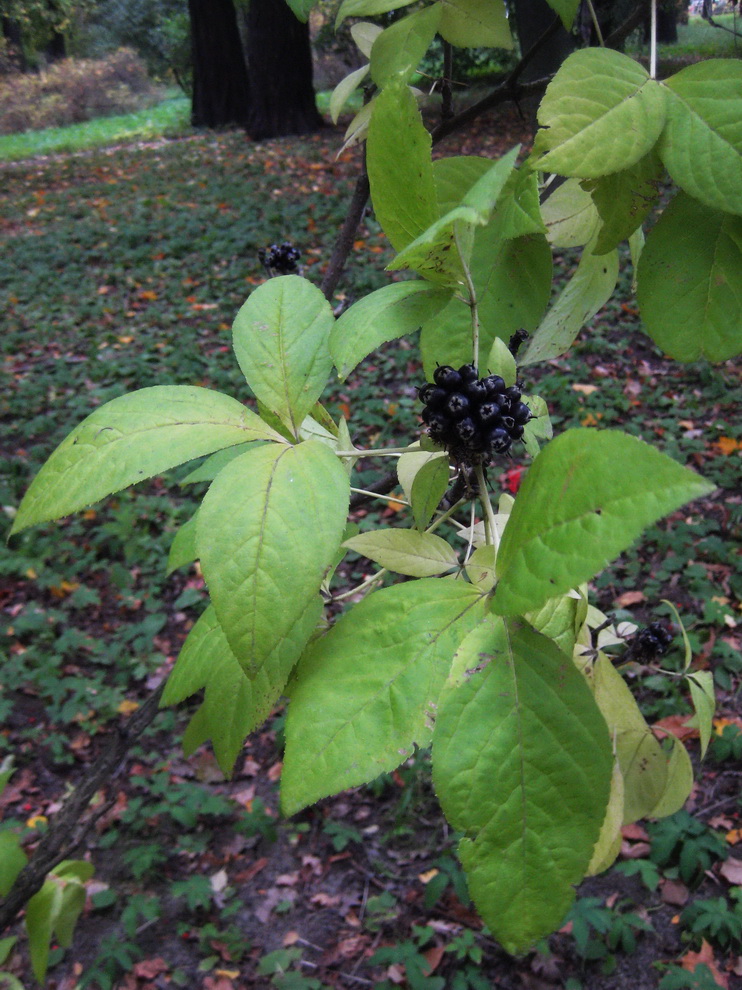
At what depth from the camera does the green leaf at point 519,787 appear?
1.76 ft

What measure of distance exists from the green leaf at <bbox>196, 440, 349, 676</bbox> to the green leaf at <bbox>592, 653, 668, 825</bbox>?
1.81 feet

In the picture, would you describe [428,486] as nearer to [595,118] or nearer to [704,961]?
[595,118]

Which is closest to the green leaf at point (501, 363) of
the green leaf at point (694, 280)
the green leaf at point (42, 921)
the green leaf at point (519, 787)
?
the green leaf at point (694, 280)

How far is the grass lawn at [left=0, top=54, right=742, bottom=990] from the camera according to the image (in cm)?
306

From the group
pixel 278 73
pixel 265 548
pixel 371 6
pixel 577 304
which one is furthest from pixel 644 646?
pixel 278 73

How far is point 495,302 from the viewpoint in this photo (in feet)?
2.72

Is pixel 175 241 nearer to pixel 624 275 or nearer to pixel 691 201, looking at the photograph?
pixel 624 275

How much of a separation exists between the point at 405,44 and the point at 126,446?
74cm

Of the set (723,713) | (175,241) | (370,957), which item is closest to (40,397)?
(175,241)

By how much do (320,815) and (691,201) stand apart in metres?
3.65

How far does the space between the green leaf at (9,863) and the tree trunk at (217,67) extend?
17.2 metres

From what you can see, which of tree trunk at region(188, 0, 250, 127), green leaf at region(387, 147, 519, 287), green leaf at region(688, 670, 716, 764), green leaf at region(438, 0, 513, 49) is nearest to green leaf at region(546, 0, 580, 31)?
green leaf at region(438, 0, 513, 49)

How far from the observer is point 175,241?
33.1 feet

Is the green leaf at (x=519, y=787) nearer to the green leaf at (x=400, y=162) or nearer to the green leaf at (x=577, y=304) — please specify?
the green leaf at (x=400, y=162)
